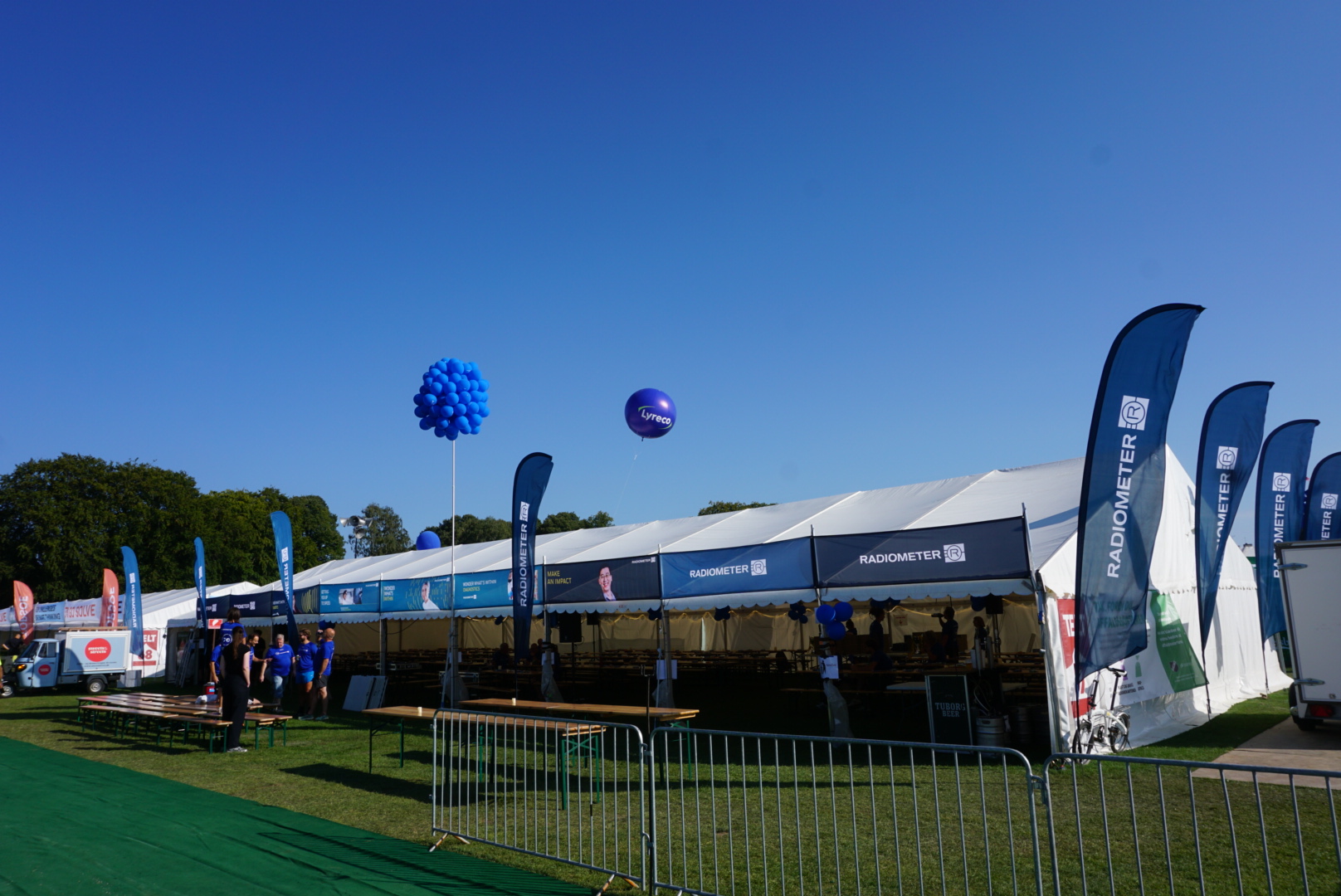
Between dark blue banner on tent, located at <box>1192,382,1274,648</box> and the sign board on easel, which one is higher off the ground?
dark blue banner on tent, located at <box>1192,382,1274,648</box>

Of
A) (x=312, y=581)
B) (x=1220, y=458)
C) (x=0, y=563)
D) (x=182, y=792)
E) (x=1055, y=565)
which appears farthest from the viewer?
(x=0, y=563)

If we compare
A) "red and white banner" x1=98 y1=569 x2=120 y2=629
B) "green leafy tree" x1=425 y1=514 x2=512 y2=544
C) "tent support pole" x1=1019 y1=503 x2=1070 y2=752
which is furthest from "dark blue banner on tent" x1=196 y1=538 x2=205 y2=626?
"green leafy tree" x1=425 y1=514 x2=512 y2=544

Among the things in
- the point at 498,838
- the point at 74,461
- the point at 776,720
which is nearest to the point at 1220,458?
the point at 776,720

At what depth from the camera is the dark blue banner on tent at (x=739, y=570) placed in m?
11.8

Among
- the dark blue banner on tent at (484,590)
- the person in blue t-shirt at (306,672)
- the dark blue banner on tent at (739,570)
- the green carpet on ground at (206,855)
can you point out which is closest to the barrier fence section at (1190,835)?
the green carpet on ground at (206,855)

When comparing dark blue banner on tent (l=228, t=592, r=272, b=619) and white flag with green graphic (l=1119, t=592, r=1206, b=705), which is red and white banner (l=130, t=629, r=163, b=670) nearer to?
dark blue banner on tent (l=228, t=592, r=272, b=619)

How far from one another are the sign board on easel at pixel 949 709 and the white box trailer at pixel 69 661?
2233 cm

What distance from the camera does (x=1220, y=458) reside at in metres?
12.1

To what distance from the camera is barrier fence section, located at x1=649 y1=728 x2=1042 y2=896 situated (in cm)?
439

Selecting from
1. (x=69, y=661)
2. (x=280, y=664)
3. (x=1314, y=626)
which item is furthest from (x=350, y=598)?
(x=1314, y=626)

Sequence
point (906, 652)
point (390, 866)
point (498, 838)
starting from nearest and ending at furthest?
point (390, 866) → point (498, 838) → point (906, 652)

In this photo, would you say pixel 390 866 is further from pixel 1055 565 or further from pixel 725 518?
pixel 725 518

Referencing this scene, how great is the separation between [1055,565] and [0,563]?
2242 inches

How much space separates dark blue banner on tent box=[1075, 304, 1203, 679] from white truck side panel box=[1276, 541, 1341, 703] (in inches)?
142
